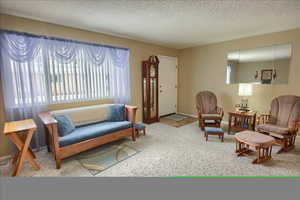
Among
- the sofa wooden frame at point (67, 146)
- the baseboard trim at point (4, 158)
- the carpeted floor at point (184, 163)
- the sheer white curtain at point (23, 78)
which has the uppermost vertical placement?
the sheer white curtain at point (23, 78)

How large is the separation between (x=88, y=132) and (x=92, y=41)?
6.26ft

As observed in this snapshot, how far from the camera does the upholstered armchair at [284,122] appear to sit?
2459mm

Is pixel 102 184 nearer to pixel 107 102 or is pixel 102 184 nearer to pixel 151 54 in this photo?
pixel 107 102

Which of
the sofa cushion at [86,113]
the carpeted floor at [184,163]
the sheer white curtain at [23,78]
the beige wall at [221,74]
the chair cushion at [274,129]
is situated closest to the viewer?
the carpeted floor at [184,163]

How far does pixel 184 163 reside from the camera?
2.15 m

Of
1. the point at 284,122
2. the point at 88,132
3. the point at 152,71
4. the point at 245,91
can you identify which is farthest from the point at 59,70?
the point at 284,122

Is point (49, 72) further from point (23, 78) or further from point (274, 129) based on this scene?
point (274, 129)

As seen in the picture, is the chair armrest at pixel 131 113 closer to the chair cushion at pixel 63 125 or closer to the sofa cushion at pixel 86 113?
the sofa cushion at pixel 86 113

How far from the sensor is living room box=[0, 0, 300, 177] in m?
2.04

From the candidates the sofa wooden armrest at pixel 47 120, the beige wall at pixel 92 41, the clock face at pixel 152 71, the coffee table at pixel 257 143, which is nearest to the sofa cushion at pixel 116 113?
the beige wall at pixel 92 41

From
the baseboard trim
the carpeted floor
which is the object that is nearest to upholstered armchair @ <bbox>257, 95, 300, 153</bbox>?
the carpeted floor

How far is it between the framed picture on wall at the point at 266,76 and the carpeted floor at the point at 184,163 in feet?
4.47

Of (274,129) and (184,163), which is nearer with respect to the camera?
(184,163)

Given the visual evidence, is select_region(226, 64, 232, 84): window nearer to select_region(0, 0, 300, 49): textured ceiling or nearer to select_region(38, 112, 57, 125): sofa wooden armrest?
select_region(0, 0, 300, 49): textured ceiling
